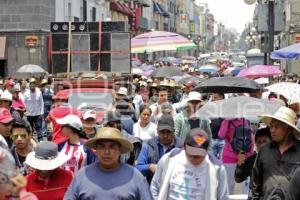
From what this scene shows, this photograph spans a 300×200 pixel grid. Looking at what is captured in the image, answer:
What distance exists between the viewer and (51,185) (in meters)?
5.29

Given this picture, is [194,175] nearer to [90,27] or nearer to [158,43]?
[90,27]

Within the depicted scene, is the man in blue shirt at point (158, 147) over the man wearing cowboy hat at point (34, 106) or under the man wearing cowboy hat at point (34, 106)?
over

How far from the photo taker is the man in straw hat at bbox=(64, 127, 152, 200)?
15.4 feet

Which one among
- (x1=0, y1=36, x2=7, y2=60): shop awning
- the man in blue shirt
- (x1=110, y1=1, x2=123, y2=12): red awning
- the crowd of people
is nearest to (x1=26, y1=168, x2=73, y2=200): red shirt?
the crowd of people

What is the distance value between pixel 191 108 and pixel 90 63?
25.5 feet

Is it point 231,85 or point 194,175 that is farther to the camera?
point 231,85

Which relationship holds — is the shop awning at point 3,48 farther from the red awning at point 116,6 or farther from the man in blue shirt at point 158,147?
the man in blue shirt at point 158,147

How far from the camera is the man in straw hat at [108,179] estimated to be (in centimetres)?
470

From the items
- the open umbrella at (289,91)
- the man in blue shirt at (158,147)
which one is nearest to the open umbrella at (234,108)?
the man in blue shirt at (158,147)

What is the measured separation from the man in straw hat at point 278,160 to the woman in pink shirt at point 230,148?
2.61 m

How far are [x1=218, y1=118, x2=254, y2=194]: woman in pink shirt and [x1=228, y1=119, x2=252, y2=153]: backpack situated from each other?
0.05 metres

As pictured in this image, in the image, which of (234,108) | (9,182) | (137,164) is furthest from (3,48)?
(9,182)

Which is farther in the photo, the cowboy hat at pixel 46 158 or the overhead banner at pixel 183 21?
the overhead banner at pixel 183 21

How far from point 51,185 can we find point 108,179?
72cm
